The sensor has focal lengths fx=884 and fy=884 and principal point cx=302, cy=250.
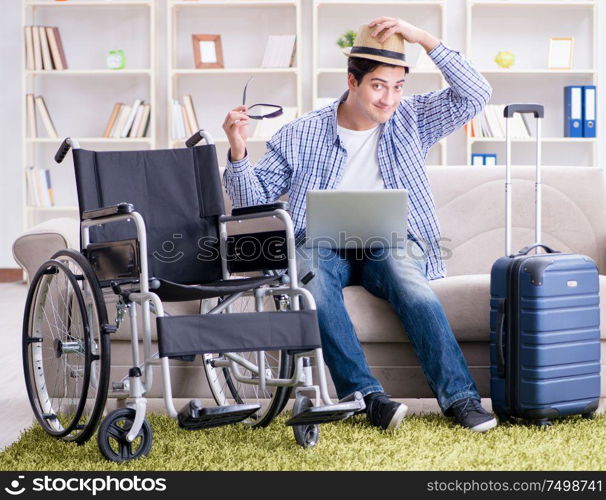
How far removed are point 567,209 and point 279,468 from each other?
1.41 meters

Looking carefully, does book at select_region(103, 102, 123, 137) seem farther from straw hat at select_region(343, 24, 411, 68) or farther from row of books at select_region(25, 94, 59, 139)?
straw hat at select_region(343, 24, 411, 68)

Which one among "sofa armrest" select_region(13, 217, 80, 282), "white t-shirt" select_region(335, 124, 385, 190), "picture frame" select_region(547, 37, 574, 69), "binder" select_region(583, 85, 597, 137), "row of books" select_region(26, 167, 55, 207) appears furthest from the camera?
"row of books" select_region(26, 167, 55, 207)

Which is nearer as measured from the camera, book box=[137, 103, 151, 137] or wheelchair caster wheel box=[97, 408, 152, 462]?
wheelchair caster wheel box=[97, 408, 152, 462]

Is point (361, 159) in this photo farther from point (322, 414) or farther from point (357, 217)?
point (322, 414)

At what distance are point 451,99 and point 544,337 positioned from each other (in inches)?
30.1

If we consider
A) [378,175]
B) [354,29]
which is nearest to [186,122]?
[354,29]

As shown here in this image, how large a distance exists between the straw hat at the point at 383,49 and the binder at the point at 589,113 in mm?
3523

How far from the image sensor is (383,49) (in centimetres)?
243

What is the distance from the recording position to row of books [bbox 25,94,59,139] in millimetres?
5797

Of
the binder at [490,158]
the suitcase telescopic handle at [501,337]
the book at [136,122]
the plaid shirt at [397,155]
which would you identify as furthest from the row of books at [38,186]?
the suitcase telescopic handle at [501,337]

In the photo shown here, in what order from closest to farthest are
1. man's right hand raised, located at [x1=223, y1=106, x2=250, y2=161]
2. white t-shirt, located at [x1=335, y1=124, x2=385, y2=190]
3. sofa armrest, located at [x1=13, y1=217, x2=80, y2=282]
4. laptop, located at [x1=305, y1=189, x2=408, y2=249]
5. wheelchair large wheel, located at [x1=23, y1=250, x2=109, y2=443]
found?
wheelchair large wheel, located at [x1=23, y1=250, x2=109, y2=443] → laptop, located at [x1=305, y1=189, x2=408, y2=249] → man's right hand raised, located at [x1=223, y1=106, x2=250, y2=161] → sofa armrest, located at [x1=13, y1=217, x2=80, y2=282] → white t-shirt, located at [x1=335, y1=124, x2=385, y2=190]

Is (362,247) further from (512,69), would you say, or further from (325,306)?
(512,69)

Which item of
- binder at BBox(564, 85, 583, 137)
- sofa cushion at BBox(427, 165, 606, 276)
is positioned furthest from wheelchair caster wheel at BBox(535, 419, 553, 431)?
binder at BBox(564, 85, 583, 137)

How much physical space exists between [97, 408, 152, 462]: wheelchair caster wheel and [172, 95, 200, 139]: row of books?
4.00 m
